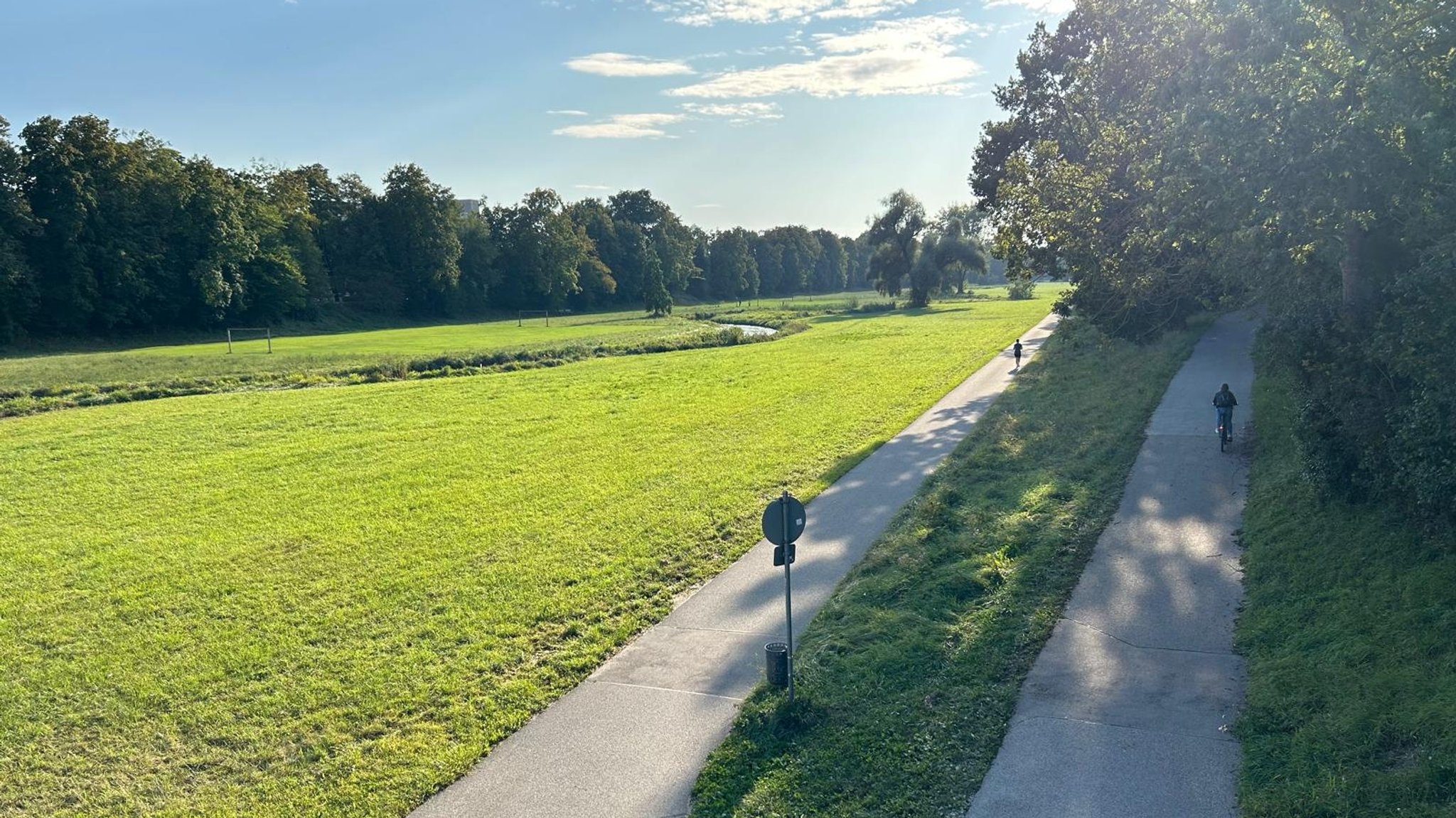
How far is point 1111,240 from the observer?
1505 centimetres

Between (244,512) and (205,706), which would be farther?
(244,512)

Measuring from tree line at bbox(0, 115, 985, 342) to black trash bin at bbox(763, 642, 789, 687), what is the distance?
2413 inches

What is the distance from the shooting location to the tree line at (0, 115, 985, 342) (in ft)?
181

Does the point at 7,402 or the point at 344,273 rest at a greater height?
the point at 344,273

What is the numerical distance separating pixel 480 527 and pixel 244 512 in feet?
15.6

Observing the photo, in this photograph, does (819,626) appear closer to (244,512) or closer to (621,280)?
(244,512)

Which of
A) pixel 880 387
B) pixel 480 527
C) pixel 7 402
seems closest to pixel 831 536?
pixel 480 527

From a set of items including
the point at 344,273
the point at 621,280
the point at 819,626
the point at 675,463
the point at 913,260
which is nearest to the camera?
the point at 819,626

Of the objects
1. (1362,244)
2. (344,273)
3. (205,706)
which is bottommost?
(205,706)

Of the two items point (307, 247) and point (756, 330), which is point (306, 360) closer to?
point (756, 330)

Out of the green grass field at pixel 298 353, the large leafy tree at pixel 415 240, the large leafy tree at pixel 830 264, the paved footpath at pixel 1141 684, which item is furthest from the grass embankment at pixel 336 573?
the large leafy tree at pixel 830 264

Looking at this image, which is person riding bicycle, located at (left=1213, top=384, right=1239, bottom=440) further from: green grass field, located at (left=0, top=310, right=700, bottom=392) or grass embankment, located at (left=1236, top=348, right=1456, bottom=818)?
green grass field, located at (left=0, top=310, right=700, bottom=392)

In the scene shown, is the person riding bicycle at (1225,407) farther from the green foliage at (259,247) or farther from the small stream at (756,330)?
the green foliage at (259,247)

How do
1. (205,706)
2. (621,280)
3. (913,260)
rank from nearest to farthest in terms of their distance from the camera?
(205,706)
(913,260)
(621,280)
